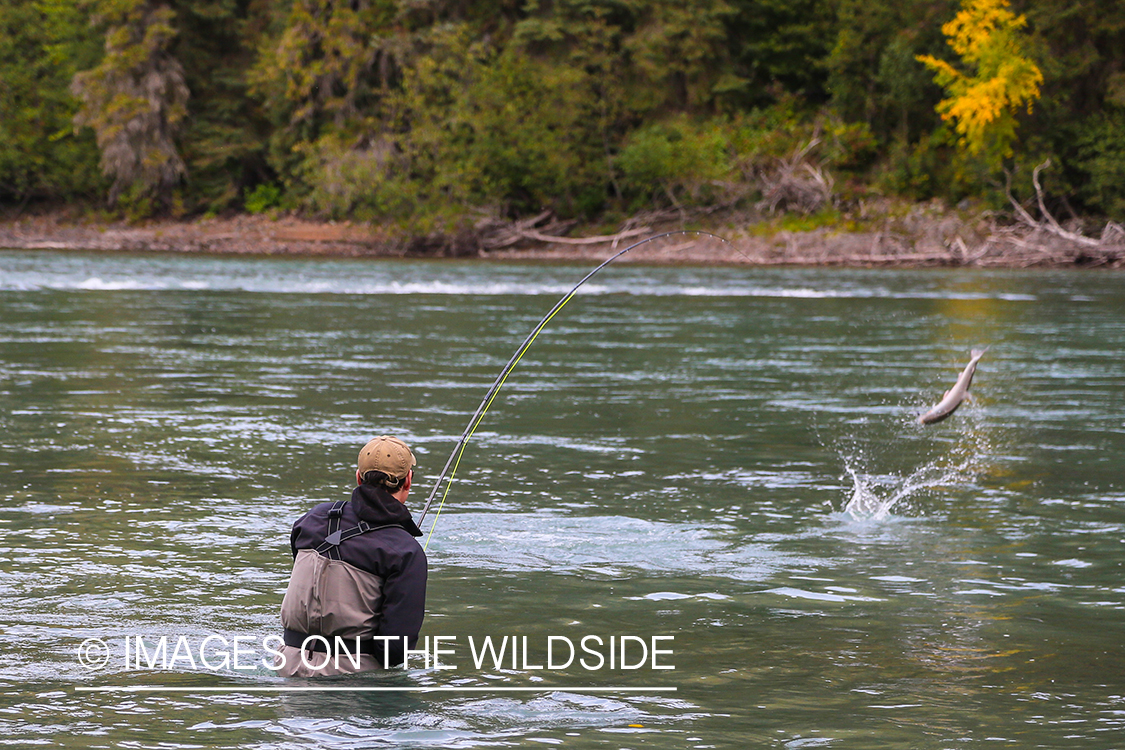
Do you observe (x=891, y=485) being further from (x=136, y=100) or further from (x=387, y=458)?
(x=136, y=100)

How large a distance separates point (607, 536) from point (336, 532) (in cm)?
335

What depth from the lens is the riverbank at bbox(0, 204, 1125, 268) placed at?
4019 cm

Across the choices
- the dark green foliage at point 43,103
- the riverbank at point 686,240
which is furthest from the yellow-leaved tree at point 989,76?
the dark green foliage at point 43,103

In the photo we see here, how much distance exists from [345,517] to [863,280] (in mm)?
30208

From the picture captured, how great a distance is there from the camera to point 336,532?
505cm

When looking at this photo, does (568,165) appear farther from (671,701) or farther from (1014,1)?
(671,701)

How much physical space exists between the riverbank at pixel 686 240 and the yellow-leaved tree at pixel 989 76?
2.55m

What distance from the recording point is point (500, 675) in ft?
18.7

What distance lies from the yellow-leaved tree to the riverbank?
8.35 ft

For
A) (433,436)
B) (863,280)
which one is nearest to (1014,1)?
(863,280)

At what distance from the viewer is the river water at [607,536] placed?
206 inches

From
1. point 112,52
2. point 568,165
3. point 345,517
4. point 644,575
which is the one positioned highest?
point 112,52

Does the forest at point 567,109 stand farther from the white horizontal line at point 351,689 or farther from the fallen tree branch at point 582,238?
the white horizontal line at point 351,689

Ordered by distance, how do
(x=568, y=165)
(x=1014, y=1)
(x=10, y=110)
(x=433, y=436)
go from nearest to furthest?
(x=433, y=436)
(x=1014, y=1)
(x=568, y=165)
(x=10, y=110)
